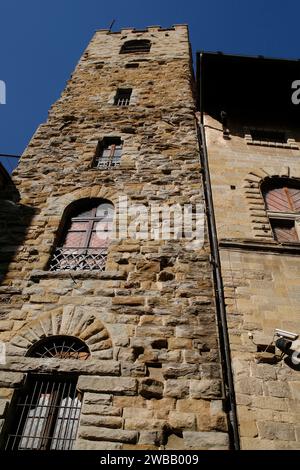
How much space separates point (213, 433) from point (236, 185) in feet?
17.3

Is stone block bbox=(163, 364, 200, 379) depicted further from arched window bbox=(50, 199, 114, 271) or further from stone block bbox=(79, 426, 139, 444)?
arched window bbox=(50, 199, 114, 271)

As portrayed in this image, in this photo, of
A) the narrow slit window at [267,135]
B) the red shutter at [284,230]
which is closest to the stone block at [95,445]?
the red shutter at [284,230]

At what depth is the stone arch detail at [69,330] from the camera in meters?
4.47

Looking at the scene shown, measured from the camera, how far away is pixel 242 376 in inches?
184

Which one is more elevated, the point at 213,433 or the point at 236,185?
the point at 236,185

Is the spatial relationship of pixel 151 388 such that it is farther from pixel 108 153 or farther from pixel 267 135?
pixel 267 135

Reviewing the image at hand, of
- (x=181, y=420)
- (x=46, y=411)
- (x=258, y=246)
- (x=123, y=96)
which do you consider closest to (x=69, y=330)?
(x=46, y=411)

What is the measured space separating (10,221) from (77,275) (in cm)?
A: 187

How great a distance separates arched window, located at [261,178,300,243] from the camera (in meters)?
7.09

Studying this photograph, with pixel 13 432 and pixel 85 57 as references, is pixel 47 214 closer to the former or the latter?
pixel 13 432

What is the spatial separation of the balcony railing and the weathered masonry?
1.99 meters

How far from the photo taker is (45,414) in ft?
13.4
